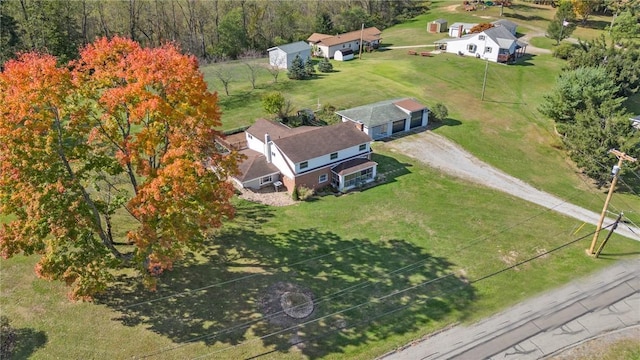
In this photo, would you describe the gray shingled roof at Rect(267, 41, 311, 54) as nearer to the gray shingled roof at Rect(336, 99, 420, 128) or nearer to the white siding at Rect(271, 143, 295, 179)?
the gray shingled roof at Rect(336, 99, 420, 128)

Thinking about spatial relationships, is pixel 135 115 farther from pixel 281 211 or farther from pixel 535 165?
pixel 535 165

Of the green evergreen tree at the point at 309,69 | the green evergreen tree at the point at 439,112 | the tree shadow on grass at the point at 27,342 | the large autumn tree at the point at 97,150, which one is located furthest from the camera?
the green evergreen tree at the point at 309,69

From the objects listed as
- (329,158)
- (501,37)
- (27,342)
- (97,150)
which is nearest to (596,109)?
(329,158)

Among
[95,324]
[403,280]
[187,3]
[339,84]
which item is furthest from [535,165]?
[187,3]

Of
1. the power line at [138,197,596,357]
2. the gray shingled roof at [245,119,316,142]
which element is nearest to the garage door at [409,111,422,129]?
the gray shingled roof at [245,119,316,142]

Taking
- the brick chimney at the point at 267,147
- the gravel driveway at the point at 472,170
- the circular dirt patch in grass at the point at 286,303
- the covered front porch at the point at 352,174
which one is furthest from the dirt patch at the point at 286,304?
the gravel driveway at the point at 472,170

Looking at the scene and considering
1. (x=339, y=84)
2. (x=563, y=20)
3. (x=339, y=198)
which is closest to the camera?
(x=339, y=198)

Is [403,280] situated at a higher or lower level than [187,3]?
lower

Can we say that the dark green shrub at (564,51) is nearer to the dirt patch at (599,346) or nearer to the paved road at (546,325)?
the paved road at (546,325)
